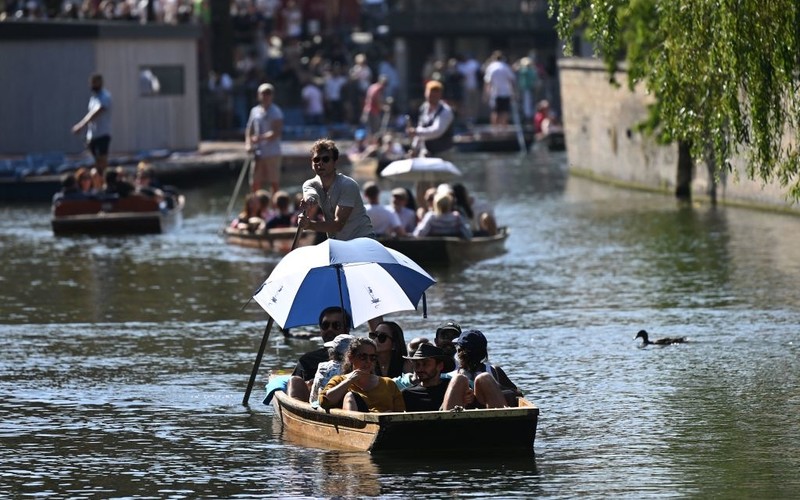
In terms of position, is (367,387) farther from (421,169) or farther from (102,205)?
(102,205)

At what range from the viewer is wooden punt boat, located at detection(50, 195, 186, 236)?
31.0 meters

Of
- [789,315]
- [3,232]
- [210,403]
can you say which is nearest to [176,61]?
[3,232]

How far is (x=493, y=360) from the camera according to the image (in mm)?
18266

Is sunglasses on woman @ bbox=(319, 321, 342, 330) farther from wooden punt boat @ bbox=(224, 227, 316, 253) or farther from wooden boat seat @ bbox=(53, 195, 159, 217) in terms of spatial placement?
wooden boat seat @ bbox=(53, 195, 159, 217)

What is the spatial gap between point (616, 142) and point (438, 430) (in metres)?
27.1

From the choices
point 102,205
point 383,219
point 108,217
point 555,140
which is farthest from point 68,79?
point 383,219

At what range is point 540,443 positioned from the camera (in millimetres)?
14242

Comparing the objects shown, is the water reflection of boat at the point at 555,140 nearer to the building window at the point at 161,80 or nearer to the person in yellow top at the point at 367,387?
the building window at the point at 161,80

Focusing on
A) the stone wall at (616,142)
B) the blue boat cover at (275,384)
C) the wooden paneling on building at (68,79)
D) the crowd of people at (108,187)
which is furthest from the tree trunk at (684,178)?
the blue boat cover at (275,384)

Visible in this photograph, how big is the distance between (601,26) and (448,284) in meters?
5.80

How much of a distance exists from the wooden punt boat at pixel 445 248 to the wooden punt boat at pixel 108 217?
6.39 metres

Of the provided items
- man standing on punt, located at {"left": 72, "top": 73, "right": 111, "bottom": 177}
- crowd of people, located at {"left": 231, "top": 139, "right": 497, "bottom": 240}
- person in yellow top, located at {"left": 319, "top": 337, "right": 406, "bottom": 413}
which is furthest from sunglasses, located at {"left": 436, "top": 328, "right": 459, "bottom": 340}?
man standing on punt, located at {"left": 72, "top": 73, "right": 111, "bottom": 177}

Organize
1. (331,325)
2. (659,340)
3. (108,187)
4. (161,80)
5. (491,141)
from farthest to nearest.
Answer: (491,141) → (161,80) → (108,187) → (659,340) → (331,325)

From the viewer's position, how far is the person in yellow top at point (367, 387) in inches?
543
